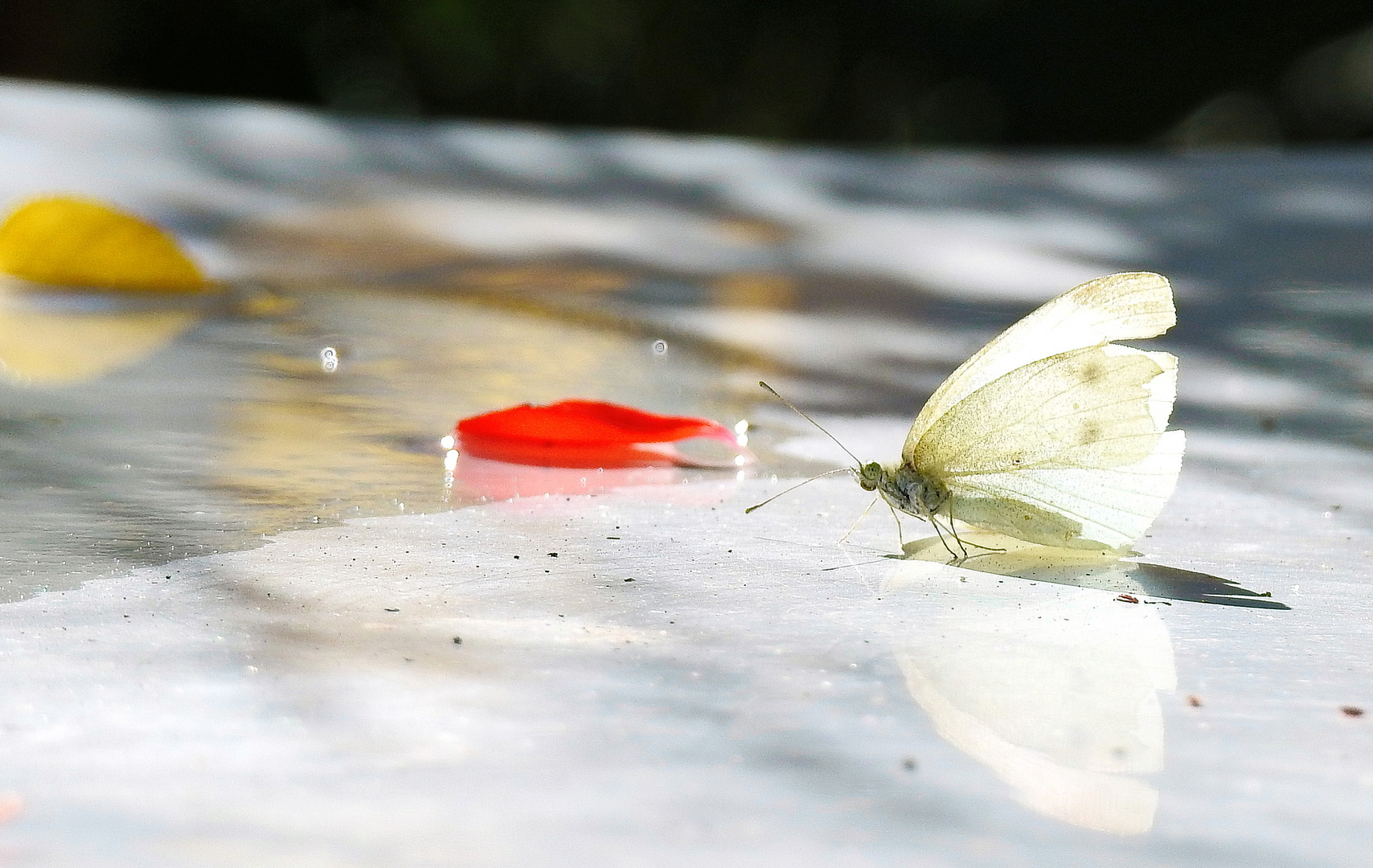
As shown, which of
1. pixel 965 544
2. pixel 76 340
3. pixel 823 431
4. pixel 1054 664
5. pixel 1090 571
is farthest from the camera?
pixel 76 340

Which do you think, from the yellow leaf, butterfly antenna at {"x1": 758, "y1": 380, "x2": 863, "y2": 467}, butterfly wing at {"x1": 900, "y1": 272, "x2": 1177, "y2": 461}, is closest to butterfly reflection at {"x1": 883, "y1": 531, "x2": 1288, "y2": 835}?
butterfly wing at {"x1": 900, "y1": 272, "x2": 1177, "y2": 461}

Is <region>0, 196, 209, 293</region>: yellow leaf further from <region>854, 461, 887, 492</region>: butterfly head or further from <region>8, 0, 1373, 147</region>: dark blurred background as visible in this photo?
<region>8, 0, 1373, 147</region>: dark blurred background

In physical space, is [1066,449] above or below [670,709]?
above

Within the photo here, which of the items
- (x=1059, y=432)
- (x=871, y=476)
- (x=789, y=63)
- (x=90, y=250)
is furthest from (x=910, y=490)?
(x=789, y=63)

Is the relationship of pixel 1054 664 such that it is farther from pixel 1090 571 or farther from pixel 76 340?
pixel 76 340

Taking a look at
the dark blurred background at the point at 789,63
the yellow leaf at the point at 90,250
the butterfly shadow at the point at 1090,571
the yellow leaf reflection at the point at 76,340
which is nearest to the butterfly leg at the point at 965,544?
the butterfly shadow at the point at 1090,571

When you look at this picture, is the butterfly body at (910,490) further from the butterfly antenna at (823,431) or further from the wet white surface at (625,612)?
the butterfly antenna at (823,431)

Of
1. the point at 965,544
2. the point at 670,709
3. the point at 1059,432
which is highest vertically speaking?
the point at 1059,432
